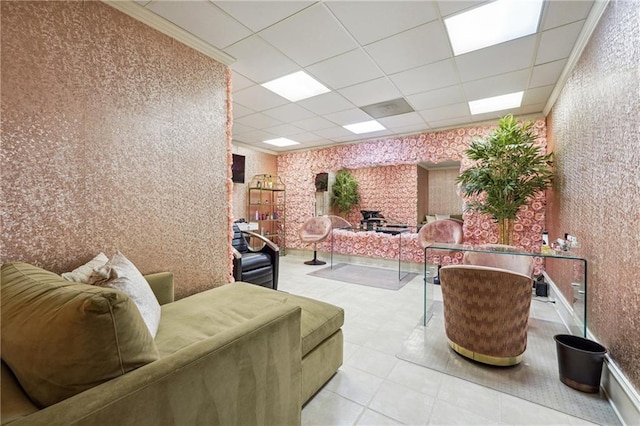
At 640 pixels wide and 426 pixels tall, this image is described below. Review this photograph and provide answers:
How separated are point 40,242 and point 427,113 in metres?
4.48

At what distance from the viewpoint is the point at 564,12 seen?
2.02 metres

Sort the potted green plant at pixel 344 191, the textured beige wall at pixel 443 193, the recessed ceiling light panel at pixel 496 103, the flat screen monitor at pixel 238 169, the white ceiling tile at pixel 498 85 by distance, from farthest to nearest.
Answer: the textured beige wall at pixel 443 193, the potted green plant at pixel 344 191, the flat screen monitor at pixel 238 169, the recessed ceiling light panel at pixel 496 103, the white ceiling tile at pixel 498 85

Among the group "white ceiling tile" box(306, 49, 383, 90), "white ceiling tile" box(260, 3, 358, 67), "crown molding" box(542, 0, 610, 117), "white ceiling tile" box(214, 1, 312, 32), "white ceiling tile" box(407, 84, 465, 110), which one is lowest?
"crown molding" box(542, 0, 610, 117)

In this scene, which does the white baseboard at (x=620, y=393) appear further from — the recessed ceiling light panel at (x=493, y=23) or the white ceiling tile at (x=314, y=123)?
the white ceiling tile at (x=314, y=123)

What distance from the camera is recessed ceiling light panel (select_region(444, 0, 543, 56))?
78.2 inches

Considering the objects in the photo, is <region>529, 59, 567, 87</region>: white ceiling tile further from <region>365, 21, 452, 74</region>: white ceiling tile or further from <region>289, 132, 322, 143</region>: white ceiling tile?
<region>289, 132, 322, 143</region>: white ceiling tile

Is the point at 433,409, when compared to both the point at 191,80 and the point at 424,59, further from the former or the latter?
the point at 191,80

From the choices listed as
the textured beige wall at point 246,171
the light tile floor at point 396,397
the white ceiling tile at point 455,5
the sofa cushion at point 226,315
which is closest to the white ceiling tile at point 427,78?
the white ceiling tile at point 455,5

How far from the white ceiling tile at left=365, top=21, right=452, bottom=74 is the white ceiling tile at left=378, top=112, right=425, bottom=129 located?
4.61 ft

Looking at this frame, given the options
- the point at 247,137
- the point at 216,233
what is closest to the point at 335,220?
the point at 247,137

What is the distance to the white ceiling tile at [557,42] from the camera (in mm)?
2201

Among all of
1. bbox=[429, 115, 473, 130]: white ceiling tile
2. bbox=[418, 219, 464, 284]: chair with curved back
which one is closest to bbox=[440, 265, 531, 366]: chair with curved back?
bbox=[418, 219, 464, 284]: chair with curved back

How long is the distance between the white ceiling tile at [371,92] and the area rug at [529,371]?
109 inches

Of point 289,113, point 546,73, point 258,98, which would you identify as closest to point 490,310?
point 546,73
